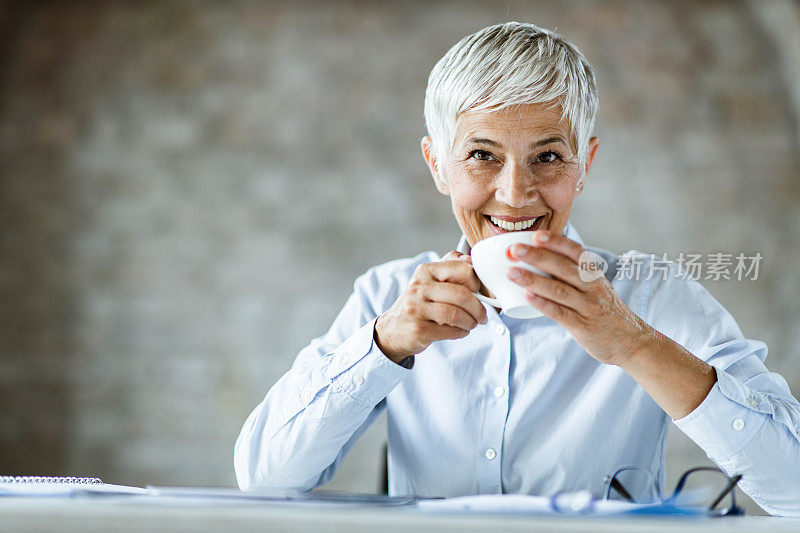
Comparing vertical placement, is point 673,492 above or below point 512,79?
below

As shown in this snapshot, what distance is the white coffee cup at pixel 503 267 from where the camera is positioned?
0.87 meters

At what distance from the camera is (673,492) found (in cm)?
80

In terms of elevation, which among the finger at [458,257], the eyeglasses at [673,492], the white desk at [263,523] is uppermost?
the finger at [458,257]

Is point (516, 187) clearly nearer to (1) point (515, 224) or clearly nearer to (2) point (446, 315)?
(1) point (515, 224)

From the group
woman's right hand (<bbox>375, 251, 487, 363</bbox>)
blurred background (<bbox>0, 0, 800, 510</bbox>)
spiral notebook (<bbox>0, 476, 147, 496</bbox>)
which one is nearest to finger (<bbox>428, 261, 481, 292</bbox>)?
woman's right hand (<bbox>375, 251, 487, 363</bbox>)

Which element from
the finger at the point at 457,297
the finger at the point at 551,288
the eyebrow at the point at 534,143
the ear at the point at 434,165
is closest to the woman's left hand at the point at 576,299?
the finger at the point at 551,288

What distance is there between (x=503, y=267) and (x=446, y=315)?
0.14m

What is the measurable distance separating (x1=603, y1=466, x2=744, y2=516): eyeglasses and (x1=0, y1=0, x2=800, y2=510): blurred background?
1.86 m

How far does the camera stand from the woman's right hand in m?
0.99

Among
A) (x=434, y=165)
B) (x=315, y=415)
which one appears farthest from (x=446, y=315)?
(x=434, y=165)

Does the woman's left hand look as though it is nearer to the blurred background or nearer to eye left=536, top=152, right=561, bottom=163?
eye left=536, top=152, right=561, bottom=163

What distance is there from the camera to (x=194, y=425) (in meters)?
3.19

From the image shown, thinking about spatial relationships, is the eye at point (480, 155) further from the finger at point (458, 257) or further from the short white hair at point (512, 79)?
the finger at point (458, 257)

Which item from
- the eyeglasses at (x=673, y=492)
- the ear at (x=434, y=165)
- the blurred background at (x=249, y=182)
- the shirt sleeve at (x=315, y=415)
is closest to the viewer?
the eyeglasses at (x=673, y=492)
